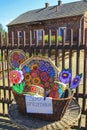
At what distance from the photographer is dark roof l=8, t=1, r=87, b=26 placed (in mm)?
19844

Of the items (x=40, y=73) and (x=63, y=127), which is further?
(x=40, y=73)

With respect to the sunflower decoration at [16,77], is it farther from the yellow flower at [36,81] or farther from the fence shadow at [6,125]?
the fence shadow at [6,125]

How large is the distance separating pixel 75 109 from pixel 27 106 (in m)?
0.65

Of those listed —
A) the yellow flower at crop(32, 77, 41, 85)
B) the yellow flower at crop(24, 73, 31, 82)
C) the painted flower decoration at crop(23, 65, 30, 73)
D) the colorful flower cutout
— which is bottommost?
the yellow flower at crop(32, 77, 41, 85)

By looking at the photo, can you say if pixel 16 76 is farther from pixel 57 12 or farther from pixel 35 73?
pixel 57 12

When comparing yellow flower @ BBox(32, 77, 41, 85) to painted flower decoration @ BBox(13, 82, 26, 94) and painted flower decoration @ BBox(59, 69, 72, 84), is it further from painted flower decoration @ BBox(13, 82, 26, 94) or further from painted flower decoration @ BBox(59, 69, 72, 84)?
painted flower decoration @ BBox(59, 69, 72, 84)

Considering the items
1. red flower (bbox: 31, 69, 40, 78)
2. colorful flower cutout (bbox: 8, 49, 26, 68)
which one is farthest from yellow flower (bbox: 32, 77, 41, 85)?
colorful flower cutout (bbox: 8, 49, 26, 68)

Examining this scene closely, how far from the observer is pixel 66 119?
241 centimetres

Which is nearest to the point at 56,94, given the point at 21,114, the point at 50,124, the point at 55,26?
the point at 50,124

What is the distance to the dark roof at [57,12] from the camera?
1984cm

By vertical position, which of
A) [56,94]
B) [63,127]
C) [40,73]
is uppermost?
[40,73]

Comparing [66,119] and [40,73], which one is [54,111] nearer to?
[66,119]

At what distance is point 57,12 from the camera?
70.6 ft

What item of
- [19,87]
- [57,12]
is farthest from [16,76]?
[57,12]
